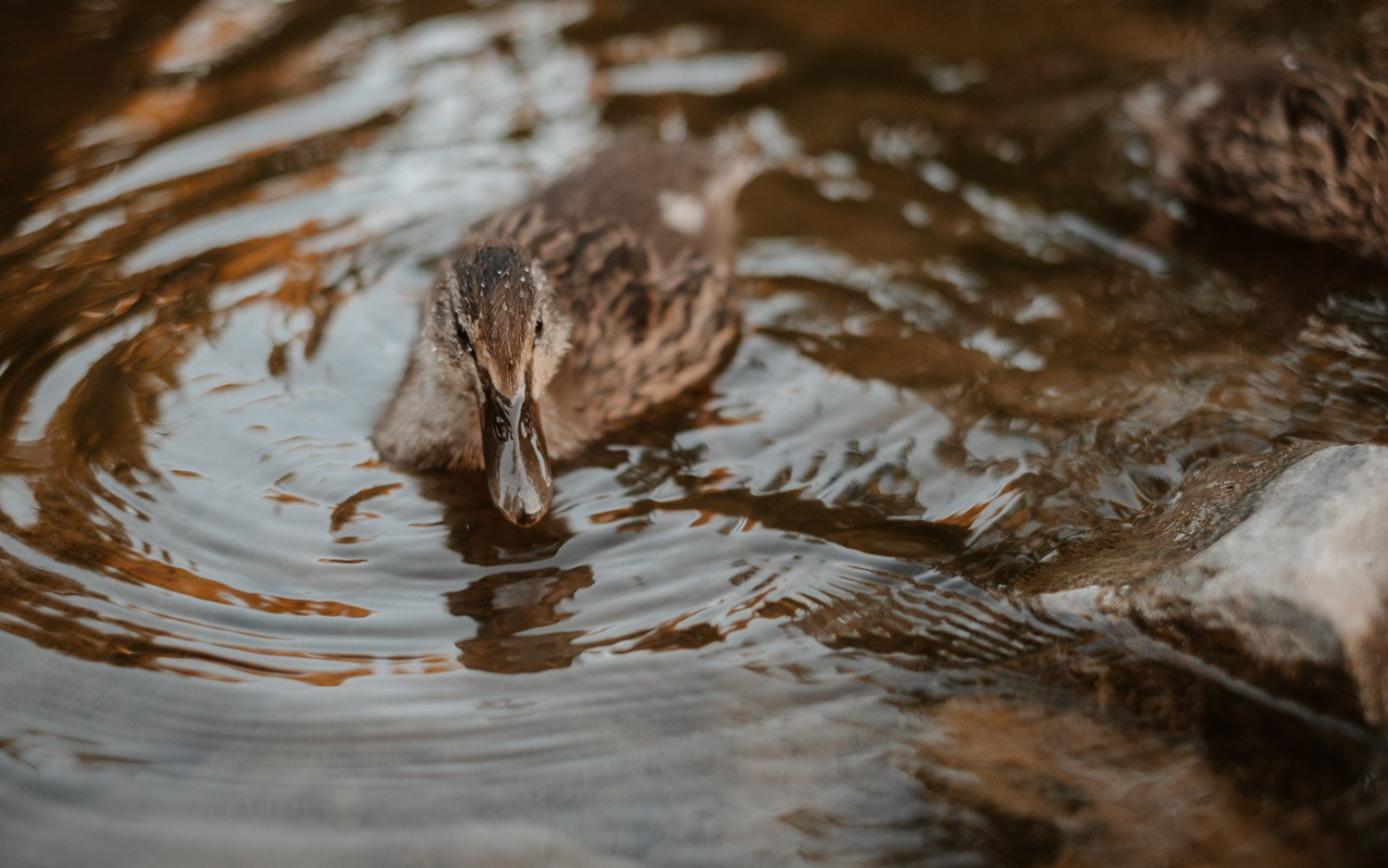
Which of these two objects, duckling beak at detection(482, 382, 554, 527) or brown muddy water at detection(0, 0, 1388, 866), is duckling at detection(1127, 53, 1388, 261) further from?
duckling beak at detection(482, 382, 554, 527)

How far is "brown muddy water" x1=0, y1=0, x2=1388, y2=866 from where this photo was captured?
2250 mm

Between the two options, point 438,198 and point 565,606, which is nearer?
point 565,606

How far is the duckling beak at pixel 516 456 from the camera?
282cm

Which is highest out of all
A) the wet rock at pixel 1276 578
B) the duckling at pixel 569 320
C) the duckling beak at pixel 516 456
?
the duckling at pixel 569 320

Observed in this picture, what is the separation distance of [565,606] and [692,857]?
80 centimetres

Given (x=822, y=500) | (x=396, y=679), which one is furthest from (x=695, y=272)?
(x=396, y=679)

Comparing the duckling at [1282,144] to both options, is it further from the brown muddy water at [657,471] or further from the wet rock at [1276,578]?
the wet rock at [1276,578]

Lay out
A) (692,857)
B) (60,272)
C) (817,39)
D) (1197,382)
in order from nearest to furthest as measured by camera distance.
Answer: (692,857) < (1197,382) < (60,272) < (817,39)

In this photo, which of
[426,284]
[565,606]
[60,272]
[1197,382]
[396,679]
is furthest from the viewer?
[426,284]

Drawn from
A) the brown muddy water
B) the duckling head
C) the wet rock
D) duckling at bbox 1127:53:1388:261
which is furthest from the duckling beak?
duckling at bbox 1127:53:1388:261

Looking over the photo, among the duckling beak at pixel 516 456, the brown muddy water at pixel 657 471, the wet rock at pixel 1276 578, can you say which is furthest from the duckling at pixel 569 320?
the wet rock at pixel 1276 578

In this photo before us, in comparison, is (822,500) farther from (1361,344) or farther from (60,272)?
(60,272)

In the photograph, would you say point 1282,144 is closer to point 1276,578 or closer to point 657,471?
point 1276,578

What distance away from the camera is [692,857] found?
2.18 metres
